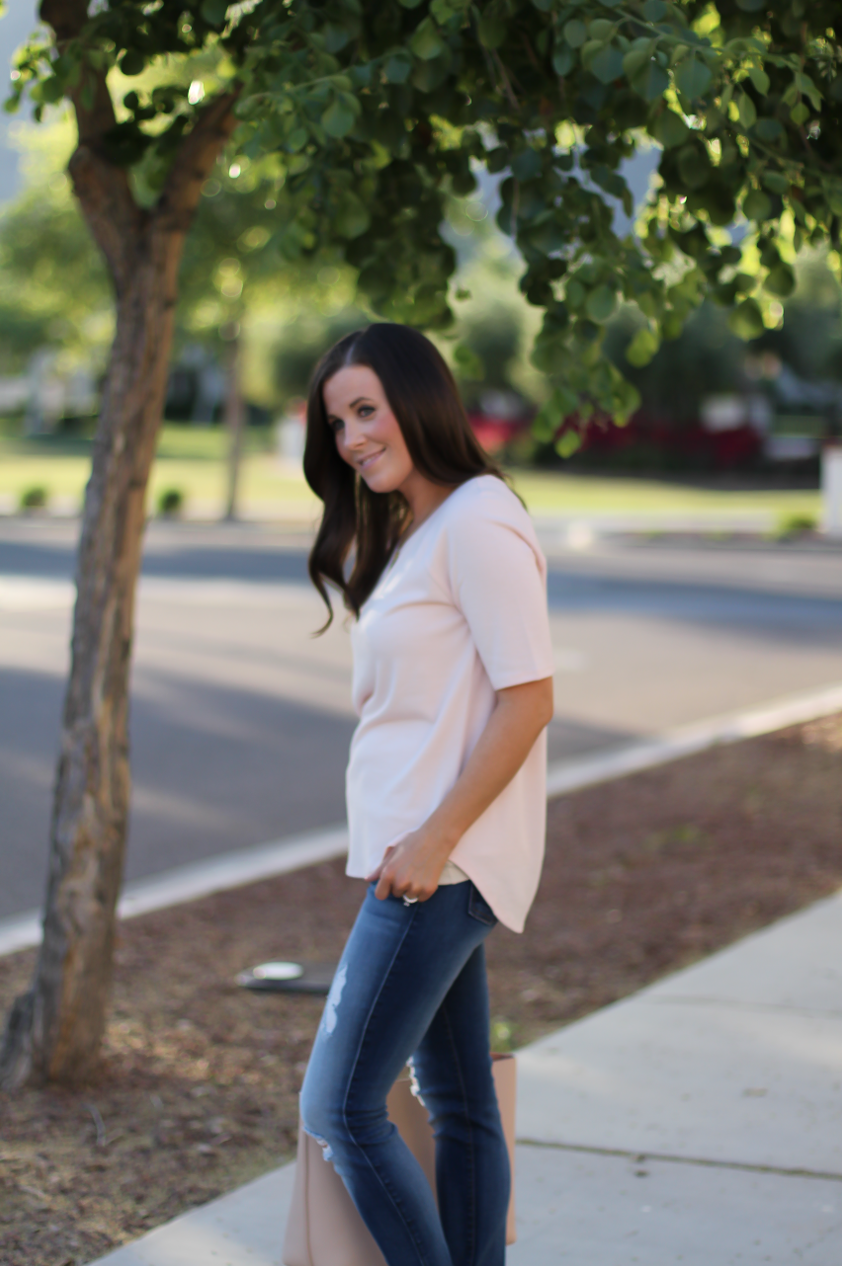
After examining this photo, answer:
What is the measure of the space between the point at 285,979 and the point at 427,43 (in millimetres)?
2929

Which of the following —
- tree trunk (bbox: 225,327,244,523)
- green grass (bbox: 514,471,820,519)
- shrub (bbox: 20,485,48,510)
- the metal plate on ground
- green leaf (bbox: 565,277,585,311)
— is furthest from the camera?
green grass (bbox: 514,471,820,519)

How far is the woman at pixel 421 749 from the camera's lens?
223 centimetres

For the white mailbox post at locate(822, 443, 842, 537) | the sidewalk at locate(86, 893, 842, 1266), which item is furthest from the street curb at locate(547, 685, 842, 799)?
the white mailbox post at locate(822, 443, 842, 537)

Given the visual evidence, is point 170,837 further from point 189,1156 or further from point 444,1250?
point 444,1250

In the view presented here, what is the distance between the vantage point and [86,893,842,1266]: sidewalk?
118 inches

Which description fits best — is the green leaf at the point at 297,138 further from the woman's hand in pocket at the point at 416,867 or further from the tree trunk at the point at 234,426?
the tree trunk at the point at 234,426

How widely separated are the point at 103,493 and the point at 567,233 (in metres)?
1.37

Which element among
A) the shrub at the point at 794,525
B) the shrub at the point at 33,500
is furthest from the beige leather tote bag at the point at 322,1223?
the shrub at the point at 33,500

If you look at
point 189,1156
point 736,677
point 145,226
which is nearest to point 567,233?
point 145,226

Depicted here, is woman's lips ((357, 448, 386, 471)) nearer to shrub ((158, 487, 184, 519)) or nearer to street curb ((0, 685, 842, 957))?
street curb ((0, 685, 842, 957))

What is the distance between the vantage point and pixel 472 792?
2.23 meters

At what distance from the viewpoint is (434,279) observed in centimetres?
383

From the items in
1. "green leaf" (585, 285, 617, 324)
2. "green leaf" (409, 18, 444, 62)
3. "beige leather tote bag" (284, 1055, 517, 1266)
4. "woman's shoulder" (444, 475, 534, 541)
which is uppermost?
"green leaf" (409, 18, 444, 62)

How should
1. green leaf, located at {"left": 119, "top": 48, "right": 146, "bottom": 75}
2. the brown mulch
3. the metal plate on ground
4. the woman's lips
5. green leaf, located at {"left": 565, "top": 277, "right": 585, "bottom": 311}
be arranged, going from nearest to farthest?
the woman's lips, green leaf, located at {"left": 565, "top": 277, "right": 585, "bottom": 311}, the brown mulch, green leaf, located at {"left": 119, "top": 48, "right": 146, "bottom": 75}, the metal plate on ground
